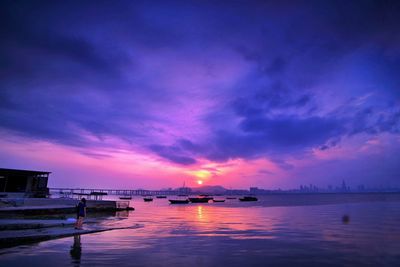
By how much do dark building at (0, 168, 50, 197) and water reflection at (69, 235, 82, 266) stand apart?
40556 millimetres

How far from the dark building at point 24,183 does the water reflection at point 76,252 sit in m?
40.6

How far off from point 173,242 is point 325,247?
1187cm

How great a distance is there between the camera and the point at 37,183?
61469 mm

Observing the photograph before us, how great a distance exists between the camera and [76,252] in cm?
1808

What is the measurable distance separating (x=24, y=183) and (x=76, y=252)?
165ft

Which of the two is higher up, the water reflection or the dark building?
the dark building

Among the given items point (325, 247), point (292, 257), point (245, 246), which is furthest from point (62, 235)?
point (325, 247)

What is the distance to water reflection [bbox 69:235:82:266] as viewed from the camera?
52.6ft

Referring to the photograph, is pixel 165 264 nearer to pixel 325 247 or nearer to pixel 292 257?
pixel 292 257

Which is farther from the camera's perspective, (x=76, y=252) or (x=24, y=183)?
(x=24, y=183)

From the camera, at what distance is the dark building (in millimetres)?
55378

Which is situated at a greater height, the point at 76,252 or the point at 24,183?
the point at 24,183

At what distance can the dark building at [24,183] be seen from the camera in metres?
55.4

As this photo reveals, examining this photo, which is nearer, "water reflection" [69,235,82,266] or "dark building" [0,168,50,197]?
"water reflection" [69,235,82,266]
